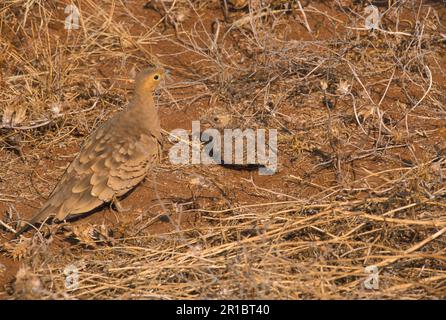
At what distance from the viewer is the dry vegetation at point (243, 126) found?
4098 millimetres

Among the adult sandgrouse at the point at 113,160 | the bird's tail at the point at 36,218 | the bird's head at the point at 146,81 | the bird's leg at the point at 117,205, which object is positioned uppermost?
the bird's head at the point at 146,81

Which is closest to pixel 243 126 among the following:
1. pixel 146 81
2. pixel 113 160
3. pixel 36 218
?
pixel 146 81

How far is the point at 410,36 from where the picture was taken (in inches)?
235

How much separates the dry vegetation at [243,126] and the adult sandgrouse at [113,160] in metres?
0.15

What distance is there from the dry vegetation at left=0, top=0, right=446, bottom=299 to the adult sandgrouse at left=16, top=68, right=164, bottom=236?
0.15m

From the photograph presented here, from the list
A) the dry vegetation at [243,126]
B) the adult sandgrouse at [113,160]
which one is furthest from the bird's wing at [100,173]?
the dry vegetation at [243,126]

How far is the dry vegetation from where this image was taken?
13.4ft

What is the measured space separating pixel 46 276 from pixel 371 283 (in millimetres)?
1724

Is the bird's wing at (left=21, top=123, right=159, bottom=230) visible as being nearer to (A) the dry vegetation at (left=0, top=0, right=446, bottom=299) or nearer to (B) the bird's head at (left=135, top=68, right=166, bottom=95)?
(A) the dry vegetation at (left=0, top=0, right=446, bottom=299)

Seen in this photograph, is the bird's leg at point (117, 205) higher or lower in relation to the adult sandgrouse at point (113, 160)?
lower

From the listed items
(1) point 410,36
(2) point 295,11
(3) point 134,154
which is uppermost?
(2) point 295,11

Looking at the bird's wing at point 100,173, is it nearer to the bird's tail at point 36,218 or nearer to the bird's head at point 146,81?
the bird's tail at point 36,218
